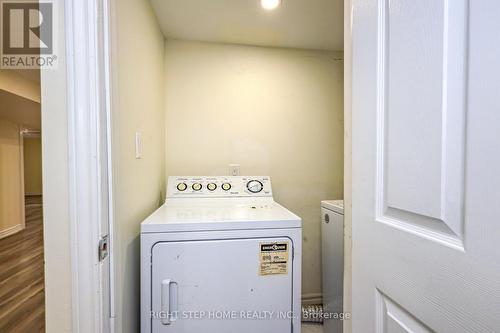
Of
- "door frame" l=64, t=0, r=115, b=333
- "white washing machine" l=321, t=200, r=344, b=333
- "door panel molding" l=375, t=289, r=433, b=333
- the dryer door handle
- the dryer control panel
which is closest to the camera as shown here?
"door panel molding" l=375, t=289, r=433, b=333

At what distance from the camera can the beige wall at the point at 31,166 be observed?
7.42m

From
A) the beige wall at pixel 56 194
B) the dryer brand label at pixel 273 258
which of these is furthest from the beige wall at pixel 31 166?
the dryer brand label at pixel 273 258

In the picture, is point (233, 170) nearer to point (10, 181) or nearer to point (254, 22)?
point (254, 22)

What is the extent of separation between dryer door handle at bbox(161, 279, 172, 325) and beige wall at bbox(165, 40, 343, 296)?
3.26ft

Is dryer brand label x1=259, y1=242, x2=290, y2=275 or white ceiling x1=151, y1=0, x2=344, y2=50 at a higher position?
white ceiling x1=151, y1=0, x2=344, y2=50

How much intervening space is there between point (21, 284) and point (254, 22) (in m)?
3.31

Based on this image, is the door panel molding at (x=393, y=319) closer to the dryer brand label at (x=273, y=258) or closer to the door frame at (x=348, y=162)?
the door frame at (x=348, y=162)

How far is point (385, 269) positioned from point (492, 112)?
408 millimetres

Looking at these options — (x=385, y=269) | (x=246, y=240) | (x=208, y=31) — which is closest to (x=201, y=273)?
(x=246, y=240)

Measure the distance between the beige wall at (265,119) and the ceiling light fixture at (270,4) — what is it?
19.6 inches

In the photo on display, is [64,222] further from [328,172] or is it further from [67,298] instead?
[328,172]

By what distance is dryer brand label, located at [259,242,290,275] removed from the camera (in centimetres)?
114

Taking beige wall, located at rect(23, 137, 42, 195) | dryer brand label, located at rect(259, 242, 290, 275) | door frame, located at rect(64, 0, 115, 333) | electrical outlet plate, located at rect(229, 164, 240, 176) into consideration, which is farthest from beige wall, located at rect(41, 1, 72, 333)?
beige wall, located at rect(23, 137, 42, 195)

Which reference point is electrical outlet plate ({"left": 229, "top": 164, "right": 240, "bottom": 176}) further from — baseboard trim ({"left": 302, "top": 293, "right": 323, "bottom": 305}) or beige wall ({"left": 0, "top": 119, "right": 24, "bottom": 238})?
beige wall ({"left": 0, "top": 119, "right": 24, "bottom": 238})
